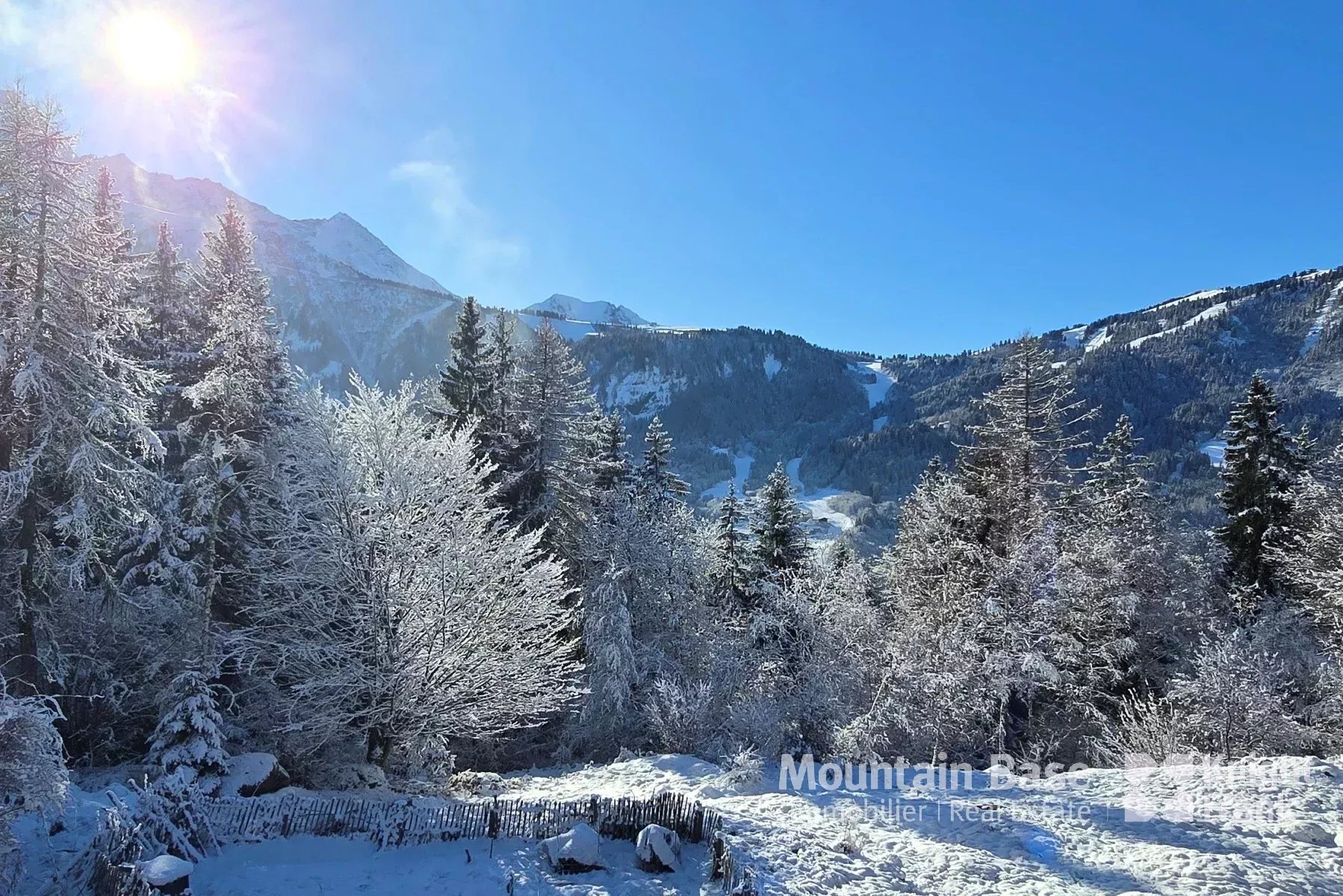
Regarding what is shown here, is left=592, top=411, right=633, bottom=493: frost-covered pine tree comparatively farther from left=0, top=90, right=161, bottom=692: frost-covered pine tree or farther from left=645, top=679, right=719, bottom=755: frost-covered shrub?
left=0, top=90, right=161, bottom=692: frost-covered pine tree

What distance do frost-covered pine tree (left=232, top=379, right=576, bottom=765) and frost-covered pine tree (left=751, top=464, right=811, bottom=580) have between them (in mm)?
15639

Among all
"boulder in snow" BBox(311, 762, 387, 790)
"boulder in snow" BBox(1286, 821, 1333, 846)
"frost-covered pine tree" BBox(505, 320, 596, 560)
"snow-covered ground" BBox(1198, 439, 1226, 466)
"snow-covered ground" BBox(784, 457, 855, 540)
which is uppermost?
"snow-covered ground" BBox(1198, 439, 1226, 466)

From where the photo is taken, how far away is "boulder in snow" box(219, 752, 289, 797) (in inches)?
455

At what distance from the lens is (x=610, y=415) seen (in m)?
28.6

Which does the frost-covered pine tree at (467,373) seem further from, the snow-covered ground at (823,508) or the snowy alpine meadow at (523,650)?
the snow-covered ground at (823,508)

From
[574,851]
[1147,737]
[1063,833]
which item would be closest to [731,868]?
[574,851]

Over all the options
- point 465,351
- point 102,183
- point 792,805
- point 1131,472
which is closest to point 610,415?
point 465,351

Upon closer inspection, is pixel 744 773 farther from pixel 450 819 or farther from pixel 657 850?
pixel 450 819

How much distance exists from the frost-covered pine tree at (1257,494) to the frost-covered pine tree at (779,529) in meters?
15.3

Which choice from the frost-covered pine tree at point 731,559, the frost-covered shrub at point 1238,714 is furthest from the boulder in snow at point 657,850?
the frost-covered pine tree at point 731,559

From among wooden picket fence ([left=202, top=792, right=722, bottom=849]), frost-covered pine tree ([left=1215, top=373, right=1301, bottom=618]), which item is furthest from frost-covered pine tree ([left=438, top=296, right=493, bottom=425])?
frost-covered pine tree ([left=1215, top=373, right=1301, bottom=618])

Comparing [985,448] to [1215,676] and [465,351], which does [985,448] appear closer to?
[1215,676]

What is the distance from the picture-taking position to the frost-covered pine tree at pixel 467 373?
21984 mm

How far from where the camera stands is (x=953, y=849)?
8.76 meters
